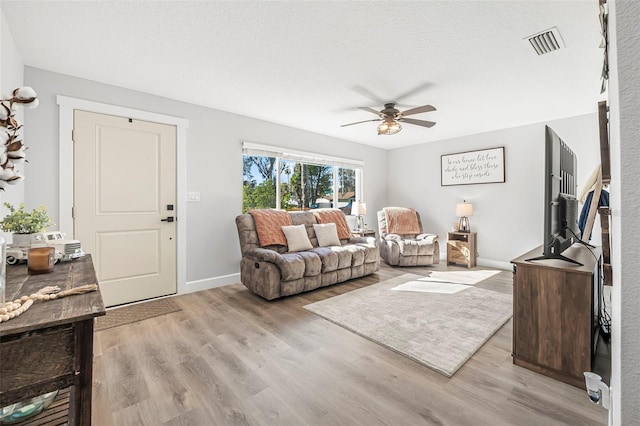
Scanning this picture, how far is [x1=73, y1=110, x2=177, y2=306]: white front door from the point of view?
2863 millimetres

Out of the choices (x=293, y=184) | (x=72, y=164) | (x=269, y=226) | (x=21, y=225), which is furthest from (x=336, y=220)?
(x=21, y=225)

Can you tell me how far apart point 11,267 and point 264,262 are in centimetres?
207

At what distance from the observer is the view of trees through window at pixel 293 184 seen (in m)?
4.29

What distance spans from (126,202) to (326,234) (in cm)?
251

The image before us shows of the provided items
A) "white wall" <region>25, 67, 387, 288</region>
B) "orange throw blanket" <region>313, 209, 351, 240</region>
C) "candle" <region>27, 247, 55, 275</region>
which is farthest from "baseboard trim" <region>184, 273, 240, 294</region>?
"candle" <region>27, 247, 55, 275</region>

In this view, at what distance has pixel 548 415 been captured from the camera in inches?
57.6

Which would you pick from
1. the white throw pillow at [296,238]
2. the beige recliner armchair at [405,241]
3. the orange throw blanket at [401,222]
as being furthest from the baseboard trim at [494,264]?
the white throw pillow at [296,238]

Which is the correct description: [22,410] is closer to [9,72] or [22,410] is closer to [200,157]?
[9,72]

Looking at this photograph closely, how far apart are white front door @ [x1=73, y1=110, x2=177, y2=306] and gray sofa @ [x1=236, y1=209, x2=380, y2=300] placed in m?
0.88

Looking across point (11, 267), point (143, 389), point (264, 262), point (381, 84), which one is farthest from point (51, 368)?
point (381, 84)

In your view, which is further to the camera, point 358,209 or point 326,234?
point 358,209

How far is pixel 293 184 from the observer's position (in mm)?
4801

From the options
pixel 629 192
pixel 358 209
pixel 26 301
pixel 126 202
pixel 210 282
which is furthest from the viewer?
pixel 358 209

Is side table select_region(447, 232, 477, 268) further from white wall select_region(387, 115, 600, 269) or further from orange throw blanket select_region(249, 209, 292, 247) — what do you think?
orange throw blanket select_region(249, 209, 292, 247)
